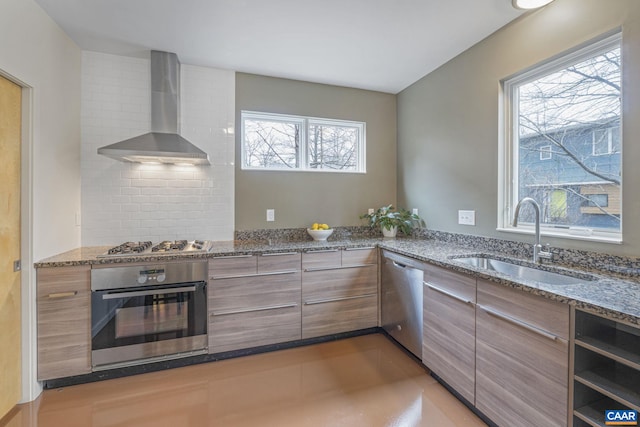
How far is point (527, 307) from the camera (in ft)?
4.58

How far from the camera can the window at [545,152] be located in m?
2.07

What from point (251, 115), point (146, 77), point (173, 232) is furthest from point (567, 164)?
point (146, 77)

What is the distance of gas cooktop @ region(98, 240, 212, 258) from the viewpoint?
2.23 meters

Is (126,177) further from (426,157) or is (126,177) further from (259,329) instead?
(426,157)

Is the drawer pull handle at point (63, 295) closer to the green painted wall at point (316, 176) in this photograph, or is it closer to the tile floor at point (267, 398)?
the tile floor at point (267, 398)

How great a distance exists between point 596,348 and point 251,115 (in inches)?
122

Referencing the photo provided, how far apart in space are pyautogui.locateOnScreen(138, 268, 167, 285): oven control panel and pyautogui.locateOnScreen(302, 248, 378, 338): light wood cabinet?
1.11 metres

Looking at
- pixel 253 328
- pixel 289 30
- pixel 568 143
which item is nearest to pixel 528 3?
pixel 568 143

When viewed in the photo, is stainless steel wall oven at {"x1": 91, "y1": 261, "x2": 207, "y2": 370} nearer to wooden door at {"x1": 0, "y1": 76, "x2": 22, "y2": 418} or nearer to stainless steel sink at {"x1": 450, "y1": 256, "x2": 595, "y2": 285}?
wooden door at {"x1": 0, "y1": 76, "x2": 22, "y2": 418}

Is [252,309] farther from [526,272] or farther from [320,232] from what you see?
[526,272]

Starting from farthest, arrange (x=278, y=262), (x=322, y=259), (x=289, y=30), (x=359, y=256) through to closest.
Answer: (x=359, y=256)
(x=322, y=259)
(x=278, y=262)
(x=289, y=30)

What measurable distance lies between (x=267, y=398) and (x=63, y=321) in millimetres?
1512

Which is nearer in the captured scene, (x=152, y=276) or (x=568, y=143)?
(x=568, y=143)

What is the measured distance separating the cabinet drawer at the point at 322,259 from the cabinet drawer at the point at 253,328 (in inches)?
14.9
